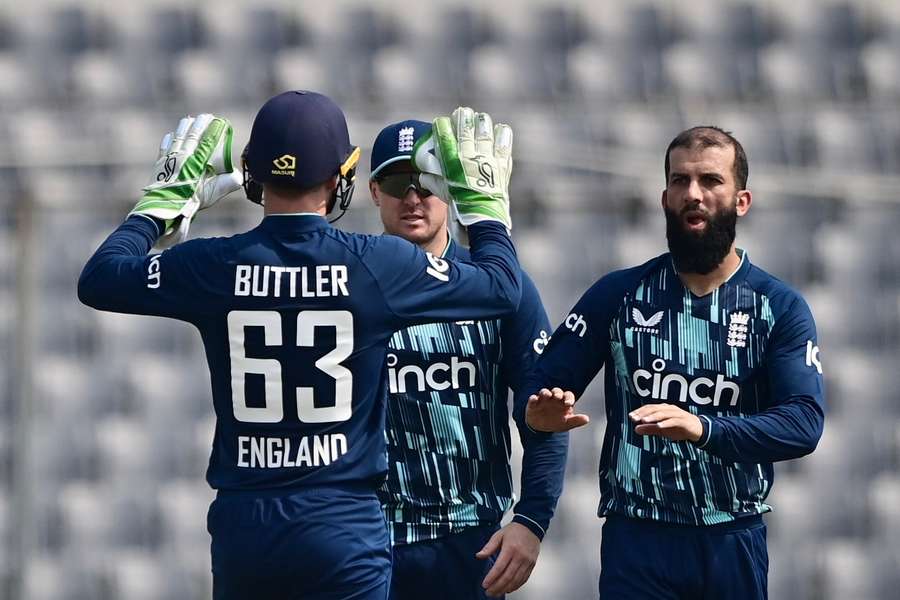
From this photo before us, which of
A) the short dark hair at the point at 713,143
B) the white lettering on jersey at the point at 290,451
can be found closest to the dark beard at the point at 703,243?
the short dark hair at the point at 713,143

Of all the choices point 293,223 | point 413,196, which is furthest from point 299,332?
point 413,196

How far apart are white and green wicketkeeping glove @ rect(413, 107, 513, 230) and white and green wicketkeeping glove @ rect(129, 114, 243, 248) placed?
0.49 meters

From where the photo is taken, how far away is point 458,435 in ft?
12.6

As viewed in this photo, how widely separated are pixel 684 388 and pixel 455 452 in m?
0.64

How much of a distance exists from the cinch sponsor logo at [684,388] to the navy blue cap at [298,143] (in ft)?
3.10

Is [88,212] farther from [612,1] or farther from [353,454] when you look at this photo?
[353,454]

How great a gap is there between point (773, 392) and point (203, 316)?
4.53ft

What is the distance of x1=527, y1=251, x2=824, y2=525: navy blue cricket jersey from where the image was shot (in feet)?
11.7

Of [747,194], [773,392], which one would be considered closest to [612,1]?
[747,194]

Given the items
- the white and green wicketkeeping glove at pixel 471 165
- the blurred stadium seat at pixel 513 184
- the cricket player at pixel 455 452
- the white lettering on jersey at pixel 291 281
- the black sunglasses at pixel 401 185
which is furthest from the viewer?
the blurred stadium seat at pixel 513 184

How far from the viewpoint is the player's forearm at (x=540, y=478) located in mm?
3828

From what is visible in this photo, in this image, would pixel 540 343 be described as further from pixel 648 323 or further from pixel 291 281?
pixel 291 281

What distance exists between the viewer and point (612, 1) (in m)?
6.34

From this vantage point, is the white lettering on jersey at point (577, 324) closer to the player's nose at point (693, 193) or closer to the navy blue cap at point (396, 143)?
the player's nose at point (693, 193)
